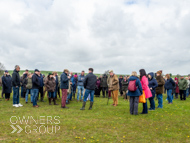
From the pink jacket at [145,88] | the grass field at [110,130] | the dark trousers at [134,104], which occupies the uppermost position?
the pink jacket at [145,88]

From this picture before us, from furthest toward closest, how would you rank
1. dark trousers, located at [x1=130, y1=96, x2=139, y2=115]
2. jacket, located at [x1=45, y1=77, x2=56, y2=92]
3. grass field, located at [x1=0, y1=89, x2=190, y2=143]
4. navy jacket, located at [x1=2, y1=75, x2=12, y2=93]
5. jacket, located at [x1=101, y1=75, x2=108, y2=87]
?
jacket, located at [x1=101, y1=75, x2=108, y2=87] < navy jacket, located at [x1=2, y1=75, x2=12, y2=93] < jacket, located at [x1=45, y1=77, x2=56, y2=92] < dark trousers, located at [x1=130, y1=96, x2=139, y2=115] < grass field, located at [x1=0, y1=89, x2=190, y2=143]

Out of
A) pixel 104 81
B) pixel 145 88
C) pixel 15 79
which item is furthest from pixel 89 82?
pixel 104 81

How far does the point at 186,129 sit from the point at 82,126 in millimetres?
4105

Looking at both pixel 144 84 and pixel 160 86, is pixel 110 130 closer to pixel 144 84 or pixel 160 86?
pixel 144 84

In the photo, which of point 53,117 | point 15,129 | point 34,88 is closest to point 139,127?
point 53,117

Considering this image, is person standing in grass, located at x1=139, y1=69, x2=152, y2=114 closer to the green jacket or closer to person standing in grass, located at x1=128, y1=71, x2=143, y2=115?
person standing in grass, located at x1=128, y1=71, x2=143, y2=115

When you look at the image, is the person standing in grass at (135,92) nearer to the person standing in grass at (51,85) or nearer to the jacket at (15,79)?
the person standing in grass at (51,85)

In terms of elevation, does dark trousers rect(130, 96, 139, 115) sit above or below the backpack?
below

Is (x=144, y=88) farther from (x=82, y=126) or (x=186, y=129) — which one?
(x=82, y=126)

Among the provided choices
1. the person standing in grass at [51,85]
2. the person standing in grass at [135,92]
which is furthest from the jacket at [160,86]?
the person standing in grass at [51,85]

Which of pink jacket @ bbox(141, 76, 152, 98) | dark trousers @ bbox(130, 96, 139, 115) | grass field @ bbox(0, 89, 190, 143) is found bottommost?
grass field @ bbox(0, 89, 190, 143)

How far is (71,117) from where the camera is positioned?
309 inches

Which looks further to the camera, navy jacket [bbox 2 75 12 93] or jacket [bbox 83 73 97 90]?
navy jacket [bbox 2 75 12 93]

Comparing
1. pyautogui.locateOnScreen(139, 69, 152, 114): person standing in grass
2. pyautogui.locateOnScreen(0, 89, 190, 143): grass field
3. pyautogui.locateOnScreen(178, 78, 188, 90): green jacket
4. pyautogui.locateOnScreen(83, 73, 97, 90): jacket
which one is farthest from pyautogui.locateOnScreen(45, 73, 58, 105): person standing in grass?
pyautogui.locateOnScreen(178, 78, 188, 90): green jacket
